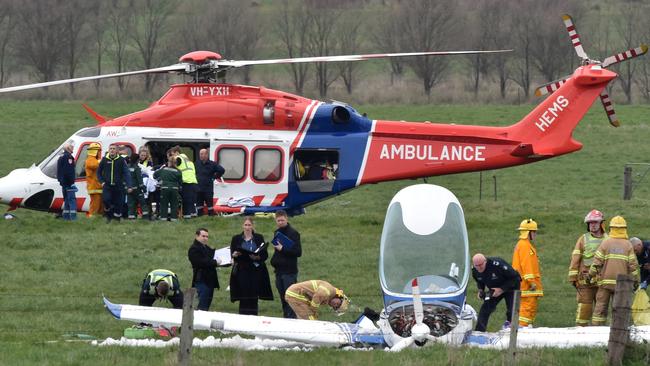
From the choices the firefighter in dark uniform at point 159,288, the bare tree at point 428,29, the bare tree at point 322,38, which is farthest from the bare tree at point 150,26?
the firefighter in dark uniform at point 159,288

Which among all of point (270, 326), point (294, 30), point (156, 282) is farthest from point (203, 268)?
point (294, 30)

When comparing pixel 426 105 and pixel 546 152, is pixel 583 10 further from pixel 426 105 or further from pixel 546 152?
pixel 546 152

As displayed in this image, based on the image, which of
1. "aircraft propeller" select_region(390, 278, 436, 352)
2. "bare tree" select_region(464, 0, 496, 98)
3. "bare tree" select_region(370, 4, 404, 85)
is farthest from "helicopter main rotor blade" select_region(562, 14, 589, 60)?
"bare tree" select_region(370, 4, 404, 85)

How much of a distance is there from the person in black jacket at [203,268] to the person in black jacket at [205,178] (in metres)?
6.89

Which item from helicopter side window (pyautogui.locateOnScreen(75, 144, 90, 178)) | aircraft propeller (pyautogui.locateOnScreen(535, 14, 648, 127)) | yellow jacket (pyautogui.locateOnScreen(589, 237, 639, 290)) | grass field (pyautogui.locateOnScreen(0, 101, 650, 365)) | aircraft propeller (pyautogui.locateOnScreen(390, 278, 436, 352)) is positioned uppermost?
aircraft propeller (pyautogui.locateOnScreen(535, 14, 648, 127))

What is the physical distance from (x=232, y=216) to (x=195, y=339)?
9.93 metres

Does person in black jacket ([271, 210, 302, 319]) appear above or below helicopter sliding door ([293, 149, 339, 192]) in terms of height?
below

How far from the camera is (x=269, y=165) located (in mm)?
A: 25641

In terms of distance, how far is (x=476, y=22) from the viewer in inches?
3051

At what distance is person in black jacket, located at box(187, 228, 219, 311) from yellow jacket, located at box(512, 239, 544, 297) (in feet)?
13.4

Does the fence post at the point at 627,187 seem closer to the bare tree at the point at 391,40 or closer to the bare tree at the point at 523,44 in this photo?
the bare tree at the point at 523,44

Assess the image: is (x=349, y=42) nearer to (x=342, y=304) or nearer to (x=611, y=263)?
(x=342, y=304)

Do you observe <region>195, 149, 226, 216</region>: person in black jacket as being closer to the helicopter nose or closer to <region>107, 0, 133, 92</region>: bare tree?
the helicopter nose

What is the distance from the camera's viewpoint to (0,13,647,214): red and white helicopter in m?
25.5
